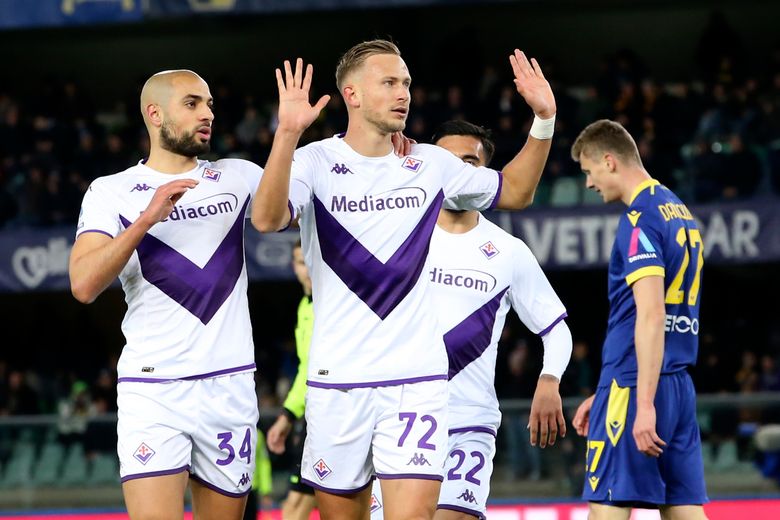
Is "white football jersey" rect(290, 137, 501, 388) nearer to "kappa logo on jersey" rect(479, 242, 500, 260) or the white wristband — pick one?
the white wristband

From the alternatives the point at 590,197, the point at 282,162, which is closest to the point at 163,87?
the point at 282,162

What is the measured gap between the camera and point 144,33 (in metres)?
21.3

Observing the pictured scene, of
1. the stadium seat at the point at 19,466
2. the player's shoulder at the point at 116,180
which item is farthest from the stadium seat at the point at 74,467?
the player's shoulder at the point at 116,180

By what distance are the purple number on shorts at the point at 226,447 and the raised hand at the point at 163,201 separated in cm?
88

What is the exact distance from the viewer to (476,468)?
5.79 m

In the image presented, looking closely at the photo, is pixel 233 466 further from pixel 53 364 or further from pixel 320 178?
pixel 53 364

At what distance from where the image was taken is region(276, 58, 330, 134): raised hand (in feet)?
15.1

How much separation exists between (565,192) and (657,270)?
9.76 metres

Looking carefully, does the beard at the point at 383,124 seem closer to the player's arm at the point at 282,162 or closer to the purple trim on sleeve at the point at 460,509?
the player's arm at the point at 282,162

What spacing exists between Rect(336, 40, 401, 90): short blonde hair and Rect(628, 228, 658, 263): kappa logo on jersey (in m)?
1.27

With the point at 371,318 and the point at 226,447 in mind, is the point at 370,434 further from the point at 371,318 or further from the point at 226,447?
the point at 226,447

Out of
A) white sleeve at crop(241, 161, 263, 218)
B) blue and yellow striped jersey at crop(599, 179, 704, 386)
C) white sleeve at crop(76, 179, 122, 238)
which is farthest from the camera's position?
blue and yellow striped jersey at crop(599, 179, 704, 386)

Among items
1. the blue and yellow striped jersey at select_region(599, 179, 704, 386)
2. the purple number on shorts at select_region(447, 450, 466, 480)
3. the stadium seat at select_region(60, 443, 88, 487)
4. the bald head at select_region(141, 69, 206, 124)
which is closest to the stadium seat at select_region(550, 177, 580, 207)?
the stadium seat at select_region(60, 443, 88, 487)

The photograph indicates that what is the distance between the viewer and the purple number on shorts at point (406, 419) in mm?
4895
